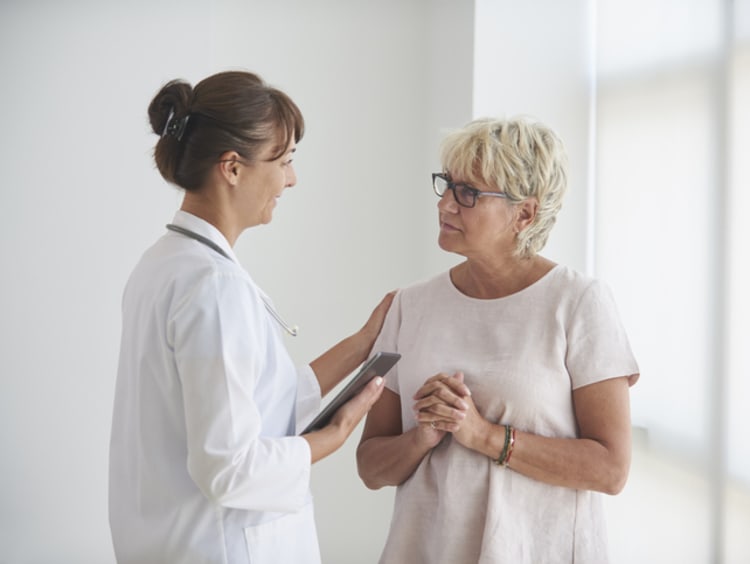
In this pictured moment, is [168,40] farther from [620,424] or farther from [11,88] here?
[620,424]

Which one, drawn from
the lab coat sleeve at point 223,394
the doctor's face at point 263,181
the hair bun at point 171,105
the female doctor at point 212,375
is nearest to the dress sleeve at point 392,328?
the female doctor at point 212,375

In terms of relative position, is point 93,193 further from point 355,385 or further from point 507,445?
point 507,445

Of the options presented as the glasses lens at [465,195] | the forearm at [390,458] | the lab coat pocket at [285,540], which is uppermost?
the glasses lens at [465,195]

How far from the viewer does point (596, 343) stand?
170 cm

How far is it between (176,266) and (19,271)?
2.27m

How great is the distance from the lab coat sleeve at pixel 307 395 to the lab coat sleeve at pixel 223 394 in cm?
47

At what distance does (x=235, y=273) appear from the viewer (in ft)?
4.66

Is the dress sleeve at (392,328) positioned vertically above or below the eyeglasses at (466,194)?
below

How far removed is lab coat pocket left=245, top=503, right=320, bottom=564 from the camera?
1481mm

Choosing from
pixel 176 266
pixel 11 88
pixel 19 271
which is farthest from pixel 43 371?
pixel 176 266

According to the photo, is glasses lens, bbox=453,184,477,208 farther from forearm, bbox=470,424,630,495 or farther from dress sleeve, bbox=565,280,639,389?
forearm, bbox=470,424,630,495

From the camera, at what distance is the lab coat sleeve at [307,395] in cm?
189

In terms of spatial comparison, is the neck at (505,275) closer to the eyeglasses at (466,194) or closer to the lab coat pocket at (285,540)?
the eyeglasses at (466,194)

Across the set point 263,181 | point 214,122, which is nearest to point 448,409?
point 263,181
